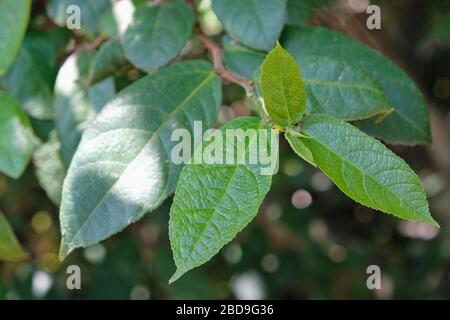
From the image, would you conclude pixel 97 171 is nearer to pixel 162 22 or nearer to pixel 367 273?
pixel 162 22

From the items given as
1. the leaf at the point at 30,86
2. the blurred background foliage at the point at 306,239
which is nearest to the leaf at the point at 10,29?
the leaf at the point at 30,86

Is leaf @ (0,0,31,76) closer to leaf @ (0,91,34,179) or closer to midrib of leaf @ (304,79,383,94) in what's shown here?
leaf @ (0,91,34,179)

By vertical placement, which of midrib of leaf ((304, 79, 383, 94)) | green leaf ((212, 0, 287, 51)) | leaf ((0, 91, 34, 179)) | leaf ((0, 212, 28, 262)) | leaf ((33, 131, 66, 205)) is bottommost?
leaf ((0, 212, 28, 262))

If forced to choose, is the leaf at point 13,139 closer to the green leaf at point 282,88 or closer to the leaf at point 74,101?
the leaf at point 74,101

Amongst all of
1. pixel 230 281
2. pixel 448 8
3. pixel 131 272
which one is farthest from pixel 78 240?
pixel 448 8

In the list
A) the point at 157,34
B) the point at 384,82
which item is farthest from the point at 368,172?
the point at 157,34

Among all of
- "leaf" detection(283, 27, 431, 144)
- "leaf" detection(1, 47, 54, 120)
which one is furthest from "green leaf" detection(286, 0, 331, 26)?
"leaf" detection(1, 47, 54, 120)

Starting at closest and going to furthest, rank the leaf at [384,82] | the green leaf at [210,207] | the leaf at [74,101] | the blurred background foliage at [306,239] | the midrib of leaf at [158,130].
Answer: the green leaf at [210,207]
the midrib of leaf at [158,130]
the leaf at [384,82]
the leaf at [74,101]
the blurred background foliage at [306,239]
